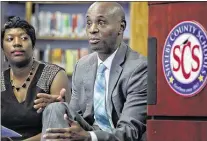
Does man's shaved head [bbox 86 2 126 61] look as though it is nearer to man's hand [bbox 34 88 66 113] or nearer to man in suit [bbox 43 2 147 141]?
man in suit [bbox 43 2 147 141]

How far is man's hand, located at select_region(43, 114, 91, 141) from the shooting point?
6.98 ft

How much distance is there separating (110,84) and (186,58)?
41 cm

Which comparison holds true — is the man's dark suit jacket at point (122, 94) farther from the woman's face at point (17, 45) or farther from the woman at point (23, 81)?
the woman's face at point (17, 45)

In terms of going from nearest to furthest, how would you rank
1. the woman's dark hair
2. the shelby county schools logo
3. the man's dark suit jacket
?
the shelby county schools logo
the man's dark suit jacket
the woman's dark hair

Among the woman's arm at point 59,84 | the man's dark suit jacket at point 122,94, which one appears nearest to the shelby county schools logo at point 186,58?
the man's dark suit jacket at point 122,94

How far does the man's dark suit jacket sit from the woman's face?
0.37m

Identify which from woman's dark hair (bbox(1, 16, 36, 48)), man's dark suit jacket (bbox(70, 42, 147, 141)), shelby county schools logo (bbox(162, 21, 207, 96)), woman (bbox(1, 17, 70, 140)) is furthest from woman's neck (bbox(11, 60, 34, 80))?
shelby county schools logo (bbox(162, 21, 207, 96))

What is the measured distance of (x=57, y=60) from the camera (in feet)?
17.8

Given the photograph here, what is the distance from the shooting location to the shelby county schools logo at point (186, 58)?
6.91 ft

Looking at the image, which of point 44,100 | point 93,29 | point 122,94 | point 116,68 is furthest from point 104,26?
point 44,100

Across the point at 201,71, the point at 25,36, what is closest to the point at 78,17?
the point at 25,36

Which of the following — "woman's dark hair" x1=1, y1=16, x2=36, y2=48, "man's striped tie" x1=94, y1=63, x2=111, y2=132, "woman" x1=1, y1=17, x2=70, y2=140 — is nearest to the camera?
"man's striped tie" x1=94, y1=63, x2=111, y2=132

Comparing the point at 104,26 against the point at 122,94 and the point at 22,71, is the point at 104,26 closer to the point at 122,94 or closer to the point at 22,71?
the point at 122,94

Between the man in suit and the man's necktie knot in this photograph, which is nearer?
the man in suit
